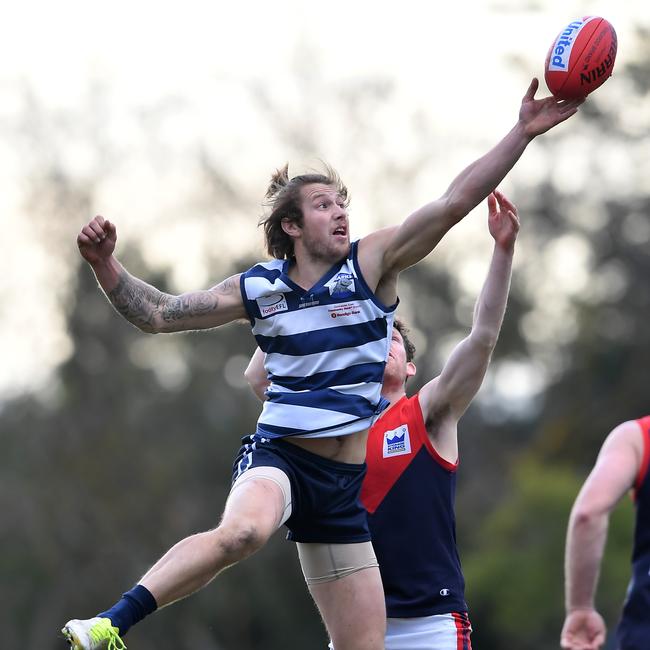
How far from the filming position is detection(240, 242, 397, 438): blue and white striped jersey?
5789mm

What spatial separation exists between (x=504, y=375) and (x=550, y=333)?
1.55m

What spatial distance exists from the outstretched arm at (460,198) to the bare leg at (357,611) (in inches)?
52.0

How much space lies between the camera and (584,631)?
6.02m

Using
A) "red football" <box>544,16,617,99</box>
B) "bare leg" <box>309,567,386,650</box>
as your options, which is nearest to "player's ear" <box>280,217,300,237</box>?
"red football" <box>544,16,617,99</box>

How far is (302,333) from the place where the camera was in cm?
584

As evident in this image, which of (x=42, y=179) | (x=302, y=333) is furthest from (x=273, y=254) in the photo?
(x=42, y=179)

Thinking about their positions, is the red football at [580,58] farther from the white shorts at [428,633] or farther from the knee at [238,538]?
the white shorts at [428,633]

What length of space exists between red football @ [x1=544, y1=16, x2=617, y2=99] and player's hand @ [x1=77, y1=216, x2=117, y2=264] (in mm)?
2021

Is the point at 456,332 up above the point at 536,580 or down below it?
above

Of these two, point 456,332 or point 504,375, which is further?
point 504,375

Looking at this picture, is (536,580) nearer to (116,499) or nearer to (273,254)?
(116,499)

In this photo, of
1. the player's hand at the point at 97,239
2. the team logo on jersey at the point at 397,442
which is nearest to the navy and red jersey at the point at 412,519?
the team logo on jersey at the point at 397,442

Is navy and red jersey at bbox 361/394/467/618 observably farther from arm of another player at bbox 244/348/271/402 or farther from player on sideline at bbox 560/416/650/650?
arm of another player at bbox 244/348/271/402

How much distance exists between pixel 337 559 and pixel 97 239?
176 cm
